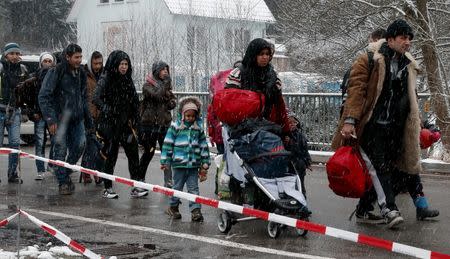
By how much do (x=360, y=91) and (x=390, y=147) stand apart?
70 cm

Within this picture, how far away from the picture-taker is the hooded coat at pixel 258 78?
855 centimetres

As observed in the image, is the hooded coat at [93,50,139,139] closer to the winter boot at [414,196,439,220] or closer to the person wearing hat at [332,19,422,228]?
the person wearing hat at [332,19,422,228]

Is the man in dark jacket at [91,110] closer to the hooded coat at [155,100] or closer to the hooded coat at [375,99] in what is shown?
the hooded coat at [155,100]

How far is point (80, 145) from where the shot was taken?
11258 millimetres

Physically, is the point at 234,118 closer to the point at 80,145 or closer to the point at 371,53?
the point at 371,53

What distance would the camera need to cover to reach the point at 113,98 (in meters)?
10.9

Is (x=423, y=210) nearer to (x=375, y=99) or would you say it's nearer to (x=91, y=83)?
(x=375, y=99)

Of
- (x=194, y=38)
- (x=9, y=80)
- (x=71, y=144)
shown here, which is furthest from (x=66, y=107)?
(x=194, y=38)

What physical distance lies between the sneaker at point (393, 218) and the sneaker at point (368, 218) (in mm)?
399

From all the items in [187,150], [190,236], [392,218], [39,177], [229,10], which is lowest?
[39,177]

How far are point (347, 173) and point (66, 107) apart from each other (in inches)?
163

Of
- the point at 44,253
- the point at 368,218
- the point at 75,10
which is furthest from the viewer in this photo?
the point at 75,10

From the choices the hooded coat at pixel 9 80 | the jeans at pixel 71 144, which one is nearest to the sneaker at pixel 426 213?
the jeans at pixel 71 144

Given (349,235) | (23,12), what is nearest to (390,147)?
(349,235)
